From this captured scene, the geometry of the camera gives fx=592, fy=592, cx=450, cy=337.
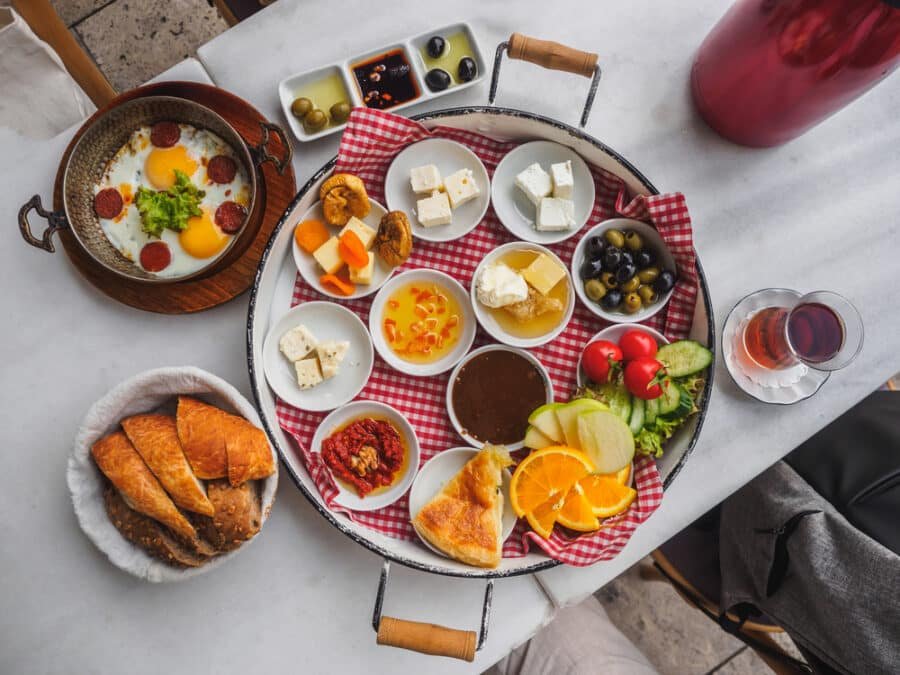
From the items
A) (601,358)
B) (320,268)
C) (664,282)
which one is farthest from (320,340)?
(664,282)

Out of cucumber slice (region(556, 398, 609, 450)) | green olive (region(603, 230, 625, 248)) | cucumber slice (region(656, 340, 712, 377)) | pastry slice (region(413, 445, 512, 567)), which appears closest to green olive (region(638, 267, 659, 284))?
green olive (region(603, 230, 625, 248))

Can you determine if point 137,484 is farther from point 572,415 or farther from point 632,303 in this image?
point 632,303

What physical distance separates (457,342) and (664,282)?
0.71 meters

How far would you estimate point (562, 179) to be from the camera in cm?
195

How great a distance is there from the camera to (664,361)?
1900mm

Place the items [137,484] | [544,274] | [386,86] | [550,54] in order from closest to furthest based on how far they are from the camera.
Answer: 1. [137,484]
2. [550,54]
3. [544,274]
4. [386,86]

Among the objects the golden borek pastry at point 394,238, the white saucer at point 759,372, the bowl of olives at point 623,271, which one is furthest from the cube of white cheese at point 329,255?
the white saucer at point 759,372

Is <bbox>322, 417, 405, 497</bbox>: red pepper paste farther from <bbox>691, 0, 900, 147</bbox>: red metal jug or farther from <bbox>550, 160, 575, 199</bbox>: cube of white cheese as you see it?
<bbox>691, 0, 900, 147</bbox>: red metal jug

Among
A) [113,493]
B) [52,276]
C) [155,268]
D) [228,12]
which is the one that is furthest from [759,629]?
[228,12]

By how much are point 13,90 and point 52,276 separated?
29.0 inches

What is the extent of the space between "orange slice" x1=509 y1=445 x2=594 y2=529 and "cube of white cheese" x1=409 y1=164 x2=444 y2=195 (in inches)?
36.5

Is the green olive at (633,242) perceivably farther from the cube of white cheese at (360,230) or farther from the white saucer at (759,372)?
the cube of white cheese at (360,230)

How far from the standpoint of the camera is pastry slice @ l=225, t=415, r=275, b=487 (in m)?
1.65

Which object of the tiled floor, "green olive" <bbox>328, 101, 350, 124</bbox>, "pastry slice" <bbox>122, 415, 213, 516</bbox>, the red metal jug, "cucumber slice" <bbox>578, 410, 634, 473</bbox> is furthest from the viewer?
the tiled floor
